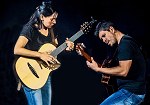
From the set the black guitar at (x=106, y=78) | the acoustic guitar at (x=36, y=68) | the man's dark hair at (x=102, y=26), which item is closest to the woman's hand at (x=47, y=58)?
the acoustic guitar at (x=36, y=68)

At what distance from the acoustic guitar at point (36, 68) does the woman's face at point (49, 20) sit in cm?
25

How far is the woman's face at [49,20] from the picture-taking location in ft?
15.7

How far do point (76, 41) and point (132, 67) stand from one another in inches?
27.9

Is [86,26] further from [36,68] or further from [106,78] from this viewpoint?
[36,68]

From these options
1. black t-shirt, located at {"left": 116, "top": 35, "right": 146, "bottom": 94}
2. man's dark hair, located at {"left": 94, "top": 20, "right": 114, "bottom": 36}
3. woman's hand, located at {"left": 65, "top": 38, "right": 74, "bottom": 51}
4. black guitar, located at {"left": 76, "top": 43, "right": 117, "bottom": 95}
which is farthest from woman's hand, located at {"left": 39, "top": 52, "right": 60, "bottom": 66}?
black t-shirt, located at {"left": 116, "top": 35, "right": 146, "bottom": 94}

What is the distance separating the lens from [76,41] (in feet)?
15.5

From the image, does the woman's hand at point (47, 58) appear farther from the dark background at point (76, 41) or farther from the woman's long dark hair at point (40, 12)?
the woman's long dark hair at point (40, 12)

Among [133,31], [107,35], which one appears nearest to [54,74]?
[107,35]

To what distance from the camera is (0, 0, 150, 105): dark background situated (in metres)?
4.74

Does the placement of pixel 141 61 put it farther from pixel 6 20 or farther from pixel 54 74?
pixel 6 20

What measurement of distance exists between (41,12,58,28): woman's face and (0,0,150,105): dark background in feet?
0.19

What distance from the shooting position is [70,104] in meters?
4.75

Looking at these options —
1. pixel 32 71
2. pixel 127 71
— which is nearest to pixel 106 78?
pixel 127 71

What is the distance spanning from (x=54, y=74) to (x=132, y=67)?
0.90m
